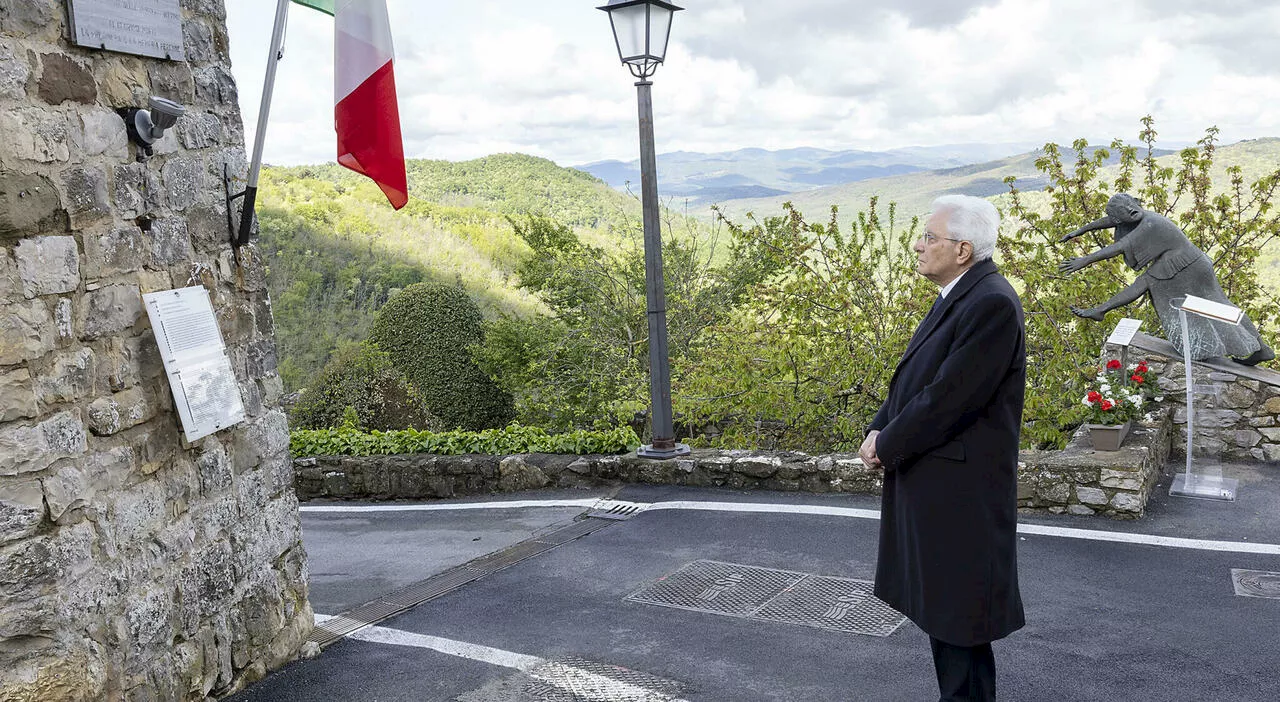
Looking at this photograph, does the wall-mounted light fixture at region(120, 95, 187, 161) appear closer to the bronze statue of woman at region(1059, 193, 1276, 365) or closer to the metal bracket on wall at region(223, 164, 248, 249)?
the metal bracket on wall at region(223, 164, 248, 249)

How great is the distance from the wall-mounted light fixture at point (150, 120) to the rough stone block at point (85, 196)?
0.72ft

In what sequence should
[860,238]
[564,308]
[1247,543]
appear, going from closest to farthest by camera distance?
[1247,543]
[860,238]
[564,308]

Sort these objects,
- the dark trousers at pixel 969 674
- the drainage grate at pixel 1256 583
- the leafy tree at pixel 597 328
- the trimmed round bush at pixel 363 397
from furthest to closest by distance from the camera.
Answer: the leafy tree at pixel 597 328
the trimmed round bush at pixel 363 397
the drainage grate at pixel 1256 583
the dark trousers at pixel 969 674

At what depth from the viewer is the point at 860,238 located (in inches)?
431

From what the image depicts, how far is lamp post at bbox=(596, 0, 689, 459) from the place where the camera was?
7.89 m

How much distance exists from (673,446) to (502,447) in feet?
6.53

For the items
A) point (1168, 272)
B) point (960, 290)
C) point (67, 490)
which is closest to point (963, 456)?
point (960, 290)

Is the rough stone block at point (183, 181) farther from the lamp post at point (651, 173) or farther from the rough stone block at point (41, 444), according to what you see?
the lamp post at point (651, 173)

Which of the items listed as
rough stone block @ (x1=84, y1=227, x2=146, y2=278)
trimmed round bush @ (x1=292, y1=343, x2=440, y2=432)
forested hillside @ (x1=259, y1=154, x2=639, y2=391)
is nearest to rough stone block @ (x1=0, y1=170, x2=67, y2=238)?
rough stone block @ (x1=84, y1=227, x2=146, y2=278)

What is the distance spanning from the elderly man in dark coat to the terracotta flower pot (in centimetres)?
389

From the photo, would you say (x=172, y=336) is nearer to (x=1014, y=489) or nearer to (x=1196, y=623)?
(x=1014, y=489)

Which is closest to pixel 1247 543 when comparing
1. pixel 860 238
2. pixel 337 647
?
pixel 337 647

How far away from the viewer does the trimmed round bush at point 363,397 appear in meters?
15.0

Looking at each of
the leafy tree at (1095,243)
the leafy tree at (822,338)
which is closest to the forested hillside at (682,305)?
the leafy tree at (822,338)
